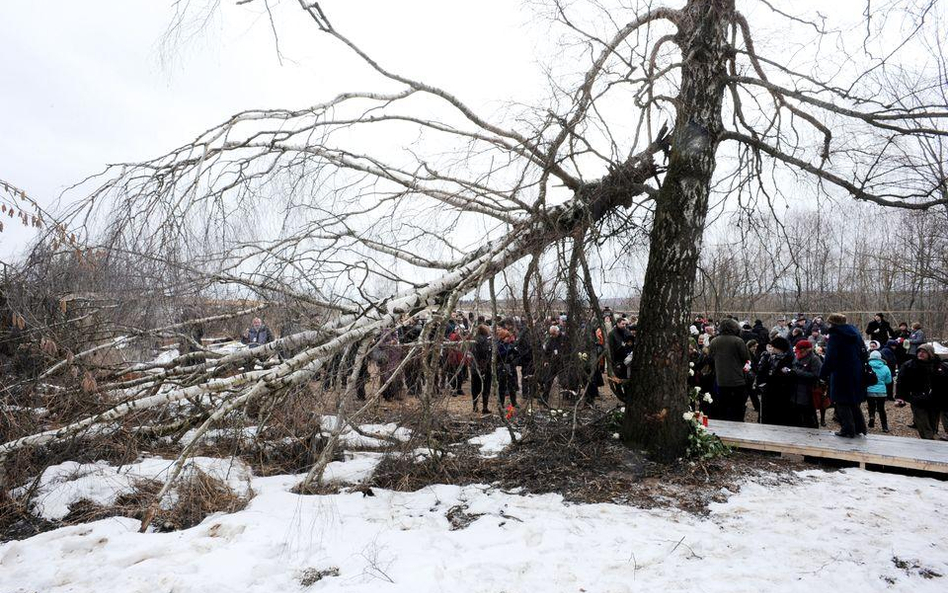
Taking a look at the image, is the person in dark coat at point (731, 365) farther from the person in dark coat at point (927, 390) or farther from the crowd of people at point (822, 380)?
the person in dark coat at point (927, 390)

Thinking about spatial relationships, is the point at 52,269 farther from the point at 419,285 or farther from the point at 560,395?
the point at 560,395

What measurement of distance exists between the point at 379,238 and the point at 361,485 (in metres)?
2.87

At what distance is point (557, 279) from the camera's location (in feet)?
21.6

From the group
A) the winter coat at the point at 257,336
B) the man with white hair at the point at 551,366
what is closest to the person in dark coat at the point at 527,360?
the man with white hair at the point at 551,366

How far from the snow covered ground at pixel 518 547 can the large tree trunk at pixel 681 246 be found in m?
1.18

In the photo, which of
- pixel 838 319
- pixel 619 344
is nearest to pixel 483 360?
pixel 619 344

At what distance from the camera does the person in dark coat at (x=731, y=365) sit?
332 inches

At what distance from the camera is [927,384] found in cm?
841

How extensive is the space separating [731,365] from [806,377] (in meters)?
1.01

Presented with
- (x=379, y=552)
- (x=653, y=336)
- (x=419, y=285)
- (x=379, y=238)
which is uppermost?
(x=379, y=238)

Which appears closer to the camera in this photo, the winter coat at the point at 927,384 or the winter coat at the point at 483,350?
the winter coat at the point at 927,384

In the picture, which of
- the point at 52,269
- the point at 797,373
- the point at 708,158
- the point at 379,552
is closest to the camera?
the point at 379,552

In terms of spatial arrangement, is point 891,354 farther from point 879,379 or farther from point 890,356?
point 879,379

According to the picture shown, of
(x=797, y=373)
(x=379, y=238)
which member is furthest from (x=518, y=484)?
(x=797, y=373)
